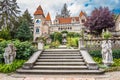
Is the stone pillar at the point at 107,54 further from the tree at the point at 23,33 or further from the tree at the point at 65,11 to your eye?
the tree at the point at 65,11

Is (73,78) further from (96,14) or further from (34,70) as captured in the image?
(96,14)

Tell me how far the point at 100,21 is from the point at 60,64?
22239 millimetres

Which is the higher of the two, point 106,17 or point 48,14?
point 48,14

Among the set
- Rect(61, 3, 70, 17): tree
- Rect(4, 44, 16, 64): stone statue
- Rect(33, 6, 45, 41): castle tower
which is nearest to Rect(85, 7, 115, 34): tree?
Rect(33, 6, 45, 41): castle tower

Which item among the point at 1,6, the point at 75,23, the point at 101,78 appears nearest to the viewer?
the point at 101,78

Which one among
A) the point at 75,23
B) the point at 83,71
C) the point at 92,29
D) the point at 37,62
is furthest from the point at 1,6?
the point at 83,71

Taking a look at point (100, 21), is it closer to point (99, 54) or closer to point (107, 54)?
point (99, 54)

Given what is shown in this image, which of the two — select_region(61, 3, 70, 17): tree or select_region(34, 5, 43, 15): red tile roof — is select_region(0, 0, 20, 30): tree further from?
select_region(61, 3, 70, 17): tree

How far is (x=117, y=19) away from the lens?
44062 mm

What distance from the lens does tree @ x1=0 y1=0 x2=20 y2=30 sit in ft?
132

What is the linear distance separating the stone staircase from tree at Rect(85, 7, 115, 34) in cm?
1919

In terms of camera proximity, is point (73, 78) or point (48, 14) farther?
point (48, 14)

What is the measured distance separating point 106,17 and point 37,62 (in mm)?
23158

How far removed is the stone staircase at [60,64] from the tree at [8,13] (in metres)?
27.6
